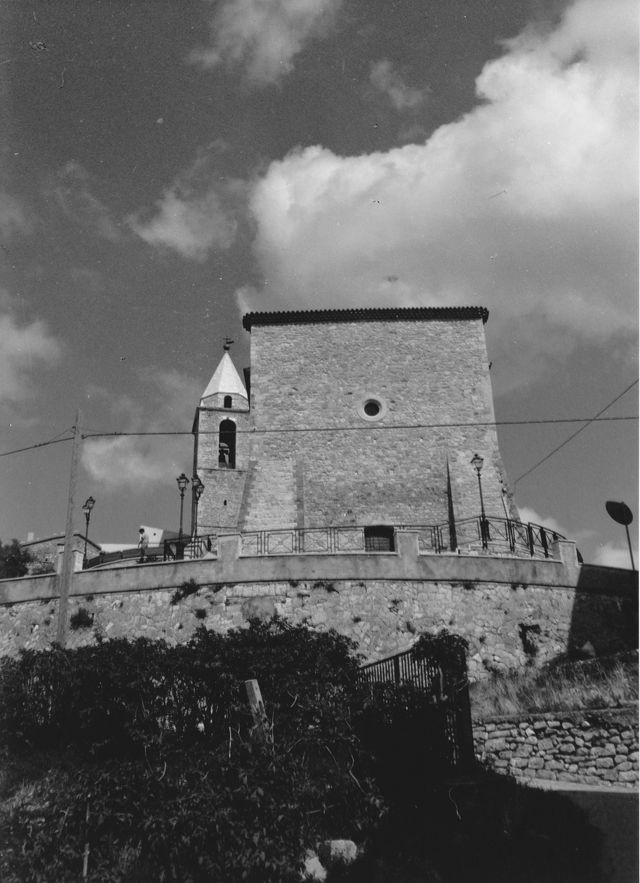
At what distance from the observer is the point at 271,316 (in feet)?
82.5

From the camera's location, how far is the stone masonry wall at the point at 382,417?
22516 millimetres

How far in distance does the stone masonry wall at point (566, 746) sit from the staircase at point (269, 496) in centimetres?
1251

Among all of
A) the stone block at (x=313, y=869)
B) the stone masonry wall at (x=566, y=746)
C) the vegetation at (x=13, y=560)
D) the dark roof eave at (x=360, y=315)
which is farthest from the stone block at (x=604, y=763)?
the vegetation at (x=13, y=560)

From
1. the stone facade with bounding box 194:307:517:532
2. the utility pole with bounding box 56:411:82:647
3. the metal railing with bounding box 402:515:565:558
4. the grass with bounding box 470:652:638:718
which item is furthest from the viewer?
the stone facade with bounding box 194:307:517:532

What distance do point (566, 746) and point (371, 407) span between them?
52.0 feet

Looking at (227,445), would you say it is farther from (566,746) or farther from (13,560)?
(566,746)

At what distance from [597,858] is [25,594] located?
48.1ft

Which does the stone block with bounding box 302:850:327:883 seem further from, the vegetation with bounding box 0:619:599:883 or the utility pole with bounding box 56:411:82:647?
the utility pole with bounding box 56:411:82:647

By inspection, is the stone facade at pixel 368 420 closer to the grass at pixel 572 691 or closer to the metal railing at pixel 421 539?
the metal railing at pixel 421 539

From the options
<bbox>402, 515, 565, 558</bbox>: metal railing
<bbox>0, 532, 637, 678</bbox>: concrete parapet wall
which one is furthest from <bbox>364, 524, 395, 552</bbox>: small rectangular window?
<bbox>0, 532, 637, 678</bbox>: concrete parapet wall

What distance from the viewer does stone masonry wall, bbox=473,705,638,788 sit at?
334 inches

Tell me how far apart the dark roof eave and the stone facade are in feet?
0.11

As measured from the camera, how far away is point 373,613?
653 inches

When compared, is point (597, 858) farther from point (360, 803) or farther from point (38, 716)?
point (38, 716)
